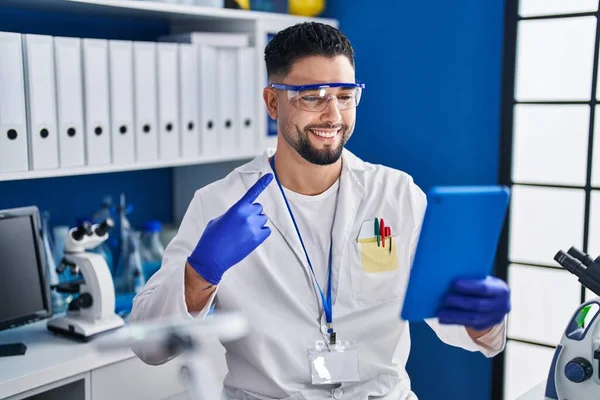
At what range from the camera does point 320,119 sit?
1911mm

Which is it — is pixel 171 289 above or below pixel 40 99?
below

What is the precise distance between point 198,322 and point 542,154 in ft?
6.72

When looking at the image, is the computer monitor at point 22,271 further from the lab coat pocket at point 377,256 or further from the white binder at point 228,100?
the lab coat pocket at point 377,256

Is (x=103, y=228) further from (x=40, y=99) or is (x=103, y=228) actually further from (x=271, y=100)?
(x=271, y=100)

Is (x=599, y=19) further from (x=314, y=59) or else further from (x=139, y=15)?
(x=139, y=15)

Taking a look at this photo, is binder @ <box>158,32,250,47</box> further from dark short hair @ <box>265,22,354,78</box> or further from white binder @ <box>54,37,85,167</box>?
Result: dark short hair @ <box>265,22,354,78</box>

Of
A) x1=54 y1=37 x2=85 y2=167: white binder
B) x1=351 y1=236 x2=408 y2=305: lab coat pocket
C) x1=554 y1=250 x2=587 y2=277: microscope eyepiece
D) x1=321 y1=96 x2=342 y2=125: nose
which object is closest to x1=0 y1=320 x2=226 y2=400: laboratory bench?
x1=351 y1=236 x2=408 y2=305: lab coat pocket

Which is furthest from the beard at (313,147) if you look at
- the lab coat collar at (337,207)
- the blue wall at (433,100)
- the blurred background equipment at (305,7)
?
the blurred background equipment at (305,7)

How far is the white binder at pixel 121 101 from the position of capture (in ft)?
7.59

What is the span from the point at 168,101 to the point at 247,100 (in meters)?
0.35

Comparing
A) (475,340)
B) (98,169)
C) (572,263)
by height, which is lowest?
(475,340)

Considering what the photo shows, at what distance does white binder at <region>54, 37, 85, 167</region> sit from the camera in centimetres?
218

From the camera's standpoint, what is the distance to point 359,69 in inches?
120

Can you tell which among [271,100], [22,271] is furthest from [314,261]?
[22,271]
